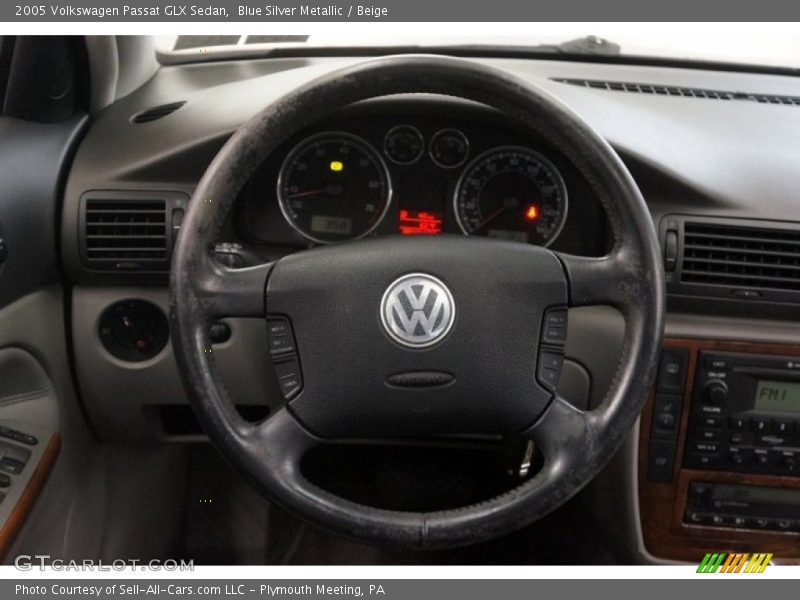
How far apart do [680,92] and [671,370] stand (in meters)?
0.60

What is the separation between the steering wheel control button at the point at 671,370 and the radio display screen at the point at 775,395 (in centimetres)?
14

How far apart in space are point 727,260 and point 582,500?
60cm

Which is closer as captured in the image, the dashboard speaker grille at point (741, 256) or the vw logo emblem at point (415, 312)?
the vw logo emblem at point (415, 312)

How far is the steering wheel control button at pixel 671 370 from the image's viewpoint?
4.95 ft

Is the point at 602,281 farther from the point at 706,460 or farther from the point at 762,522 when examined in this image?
the point at 762,522

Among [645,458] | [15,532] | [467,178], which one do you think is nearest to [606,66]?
[467,178]

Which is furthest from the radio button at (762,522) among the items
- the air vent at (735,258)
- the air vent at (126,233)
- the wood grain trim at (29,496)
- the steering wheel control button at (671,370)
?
the wood grain trim at (29,496)

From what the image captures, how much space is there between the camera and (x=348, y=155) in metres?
1.52

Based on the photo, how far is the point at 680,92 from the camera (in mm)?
1752

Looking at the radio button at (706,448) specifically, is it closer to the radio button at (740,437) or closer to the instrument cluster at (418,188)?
the radio button at (740,437)

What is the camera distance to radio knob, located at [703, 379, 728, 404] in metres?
1.49

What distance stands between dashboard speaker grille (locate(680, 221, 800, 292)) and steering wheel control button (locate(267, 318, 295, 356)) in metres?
0.70

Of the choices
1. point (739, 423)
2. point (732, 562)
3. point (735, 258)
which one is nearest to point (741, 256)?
point (735, 258)

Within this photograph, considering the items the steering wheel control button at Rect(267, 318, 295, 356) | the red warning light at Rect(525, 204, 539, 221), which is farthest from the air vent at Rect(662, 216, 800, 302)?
the steering wheel control button at Rect(267, 318, 295, 356)
